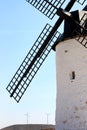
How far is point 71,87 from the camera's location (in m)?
15.0

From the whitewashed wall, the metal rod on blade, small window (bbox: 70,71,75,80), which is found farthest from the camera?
the metal rod on blade

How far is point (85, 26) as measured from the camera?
1489cm

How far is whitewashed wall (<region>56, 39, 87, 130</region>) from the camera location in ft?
47.7

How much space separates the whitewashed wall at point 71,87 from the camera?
47.7 ft

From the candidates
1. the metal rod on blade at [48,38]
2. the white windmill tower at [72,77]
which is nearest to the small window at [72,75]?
the white windmill tower at [72,77]

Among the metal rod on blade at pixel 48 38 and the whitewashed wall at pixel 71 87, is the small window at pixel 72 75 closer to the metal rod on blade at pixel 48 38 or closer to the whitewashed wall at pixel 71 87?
the whitewashed wall at pixel 71 87

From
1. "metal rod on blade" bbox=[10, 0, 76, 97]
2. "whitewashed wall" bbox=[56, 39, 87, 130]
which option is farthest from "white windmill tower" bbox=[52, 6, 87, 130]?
"metal rod on blade" bbox=[10, 0, 76, 97]

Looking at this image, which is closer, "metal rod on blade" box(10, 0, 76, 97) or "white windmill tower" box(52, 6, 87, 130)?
"white windmill tower" box(52, 6, 87, 130)

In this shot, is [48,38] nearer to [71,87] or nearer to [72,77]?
[72,77]

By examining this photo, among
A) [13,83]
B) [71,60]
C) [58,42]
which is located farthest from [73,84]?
[13,83]

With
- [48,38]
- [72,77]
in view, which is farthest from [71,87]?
[48,38]

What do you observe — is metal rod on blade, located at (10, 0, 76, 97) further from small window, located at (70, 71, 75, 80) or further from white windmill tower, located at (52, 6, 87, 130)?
small window, located at (70, 71, 75, 80)

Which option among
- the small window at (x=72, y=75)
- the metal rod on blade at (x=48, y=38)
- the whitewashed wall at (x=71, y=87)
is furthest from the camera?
the metal rod on blade at (x=48, y=38)

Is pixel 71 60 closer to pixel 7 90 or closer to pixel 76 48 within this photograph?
pixel 76 48
